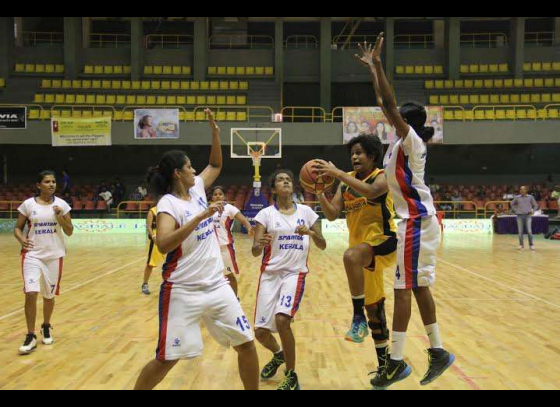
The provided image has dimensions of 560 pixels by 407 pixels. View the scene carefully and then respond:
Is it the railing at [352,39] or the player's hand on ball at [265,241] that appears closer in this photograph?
the player's hand on ball at [265,241]

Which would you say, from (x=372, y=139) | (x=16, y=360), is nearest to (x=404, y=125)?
(x=372, y=139)

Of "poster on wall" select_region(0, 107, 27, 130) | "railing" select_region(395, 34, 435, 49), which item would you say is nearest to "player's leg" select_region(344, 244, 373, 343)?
"poster on wall" select_region(0, 107, 27, 130)

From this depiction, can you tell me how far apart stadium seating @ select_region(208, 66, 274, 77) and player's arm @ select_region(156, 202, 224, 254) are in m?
24.9

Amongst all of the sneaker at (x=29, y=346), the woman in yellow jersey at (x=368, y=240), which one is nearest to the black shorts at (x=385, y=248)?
the woman in yellow jersey at (x=368, y=240)

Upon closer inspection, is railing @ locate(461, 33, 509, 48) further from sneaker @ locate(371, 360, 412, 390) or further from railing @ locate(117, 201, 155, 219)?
sneaker @ locate(371, 360, 412, 390)

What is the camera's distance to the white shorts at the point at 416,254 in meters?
3.51

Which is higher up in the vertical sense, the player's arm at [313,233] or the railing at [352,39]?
the railing at [352,39]

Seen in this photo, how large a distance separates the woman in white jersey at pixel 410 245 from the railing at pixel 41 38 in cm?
2907

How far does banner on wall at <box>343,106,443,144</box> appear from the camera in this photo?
2108 cm

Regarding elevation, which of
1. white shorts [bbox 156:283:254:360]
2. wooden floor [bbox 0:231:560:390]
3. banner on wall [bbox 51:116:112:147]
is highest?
banner on wall [bbox 51:116:112:147]

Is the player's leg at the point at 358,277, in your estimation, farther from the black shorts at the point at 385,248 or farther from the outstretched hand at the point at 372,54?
the outstretched hand at the point at 372,54

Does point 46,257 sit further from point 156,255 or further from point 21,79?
point 21,79

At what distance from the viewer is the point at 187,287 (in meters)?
3.05

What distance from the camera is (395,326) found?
3.58 meters
